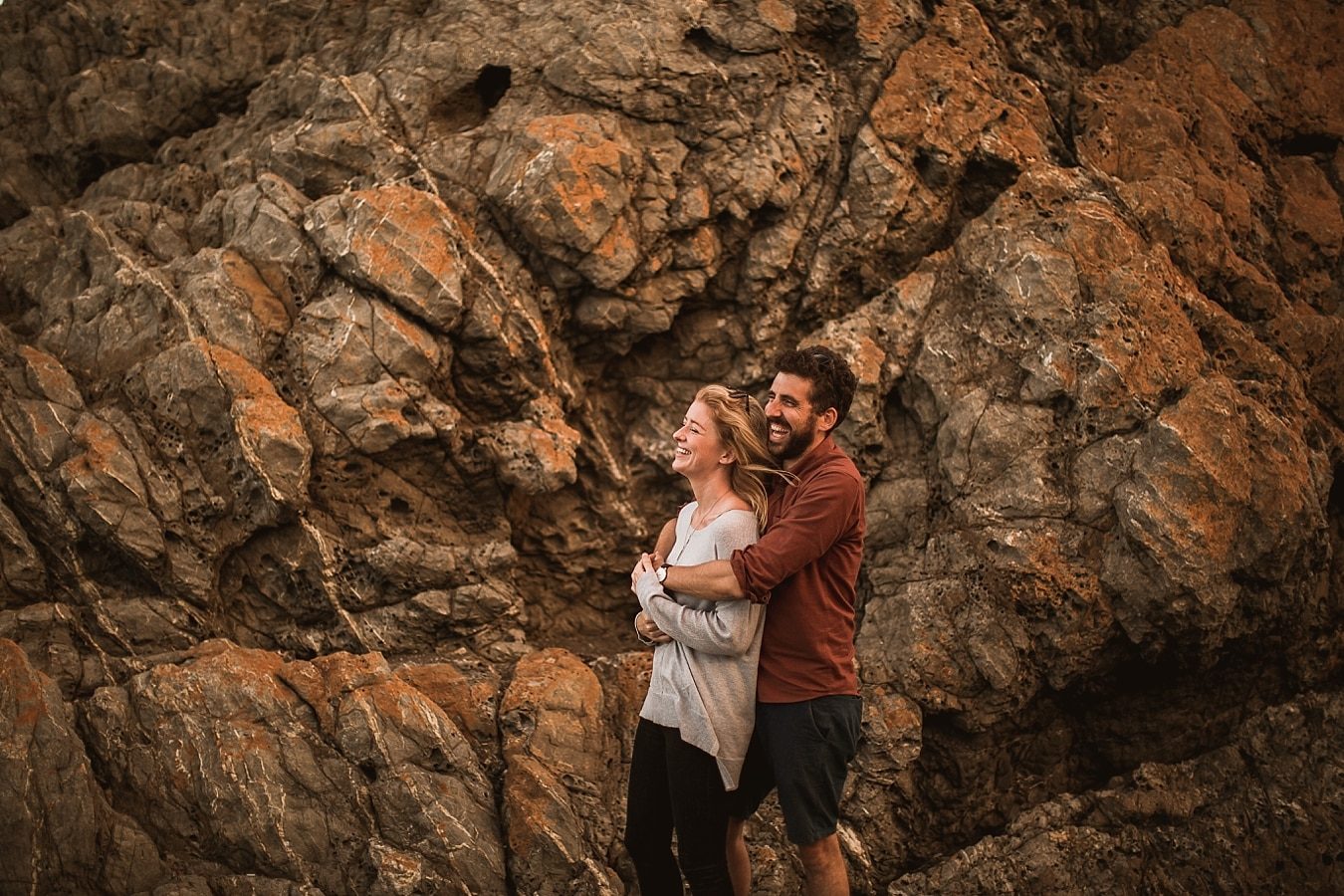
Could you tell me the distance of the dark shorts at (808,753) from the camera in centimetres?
659

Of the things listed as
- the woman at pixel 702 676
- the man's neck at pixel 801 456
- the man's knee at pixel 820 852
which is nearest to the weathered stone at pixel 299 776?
the woman at pixel 702 676

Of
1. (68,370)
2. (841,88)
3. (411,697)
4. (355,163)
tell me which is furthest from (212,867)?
(841,88)

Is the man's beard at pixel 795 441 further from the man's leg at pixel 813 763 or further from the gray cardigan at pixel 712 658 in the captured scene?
the man's leg at pixel 813 763

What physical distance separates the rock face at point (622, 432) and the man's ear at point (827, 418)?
3.60m

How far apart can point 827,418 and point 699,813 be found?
2.58m

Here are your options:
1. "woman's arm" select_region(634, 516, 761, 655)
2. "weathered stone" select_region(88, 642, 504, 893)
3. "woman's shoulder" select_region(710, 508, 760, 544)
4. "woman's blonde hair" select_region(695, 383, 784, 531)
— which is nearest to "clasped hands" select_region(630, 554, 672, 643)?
"woman's arm" select_region(634, 516, 761, 655)

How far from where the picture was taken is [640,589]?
6.69 m

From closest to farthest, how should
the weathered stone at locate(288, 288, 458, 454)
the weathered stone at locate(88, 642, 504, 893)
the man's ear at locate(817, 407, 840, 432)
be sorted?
the man's ear at locate(817, 407, 840, 432)
the weathered stone at locate(88, 642, 504, 893)
the weathered stone at locate(288, 288, 458, 454)

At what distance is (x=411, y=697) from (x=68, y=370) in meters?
4.56

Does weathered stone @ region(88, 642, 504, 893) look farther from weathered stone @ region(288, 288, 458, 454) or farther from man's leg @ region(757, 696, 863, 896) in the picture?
man's leg @ region(757, 696, 863, 896)

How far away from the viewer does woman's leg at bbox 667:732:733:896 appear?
6566 millimetres

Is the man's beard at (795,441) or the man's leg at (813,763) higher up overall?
the man's beard at (795,441)

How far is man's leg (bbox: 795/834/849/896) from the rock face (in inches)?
91.6

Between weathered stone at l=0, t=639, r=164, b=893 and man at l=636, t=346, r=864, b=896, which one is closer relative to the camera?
man at l=636, t=346, r=864, b=896
